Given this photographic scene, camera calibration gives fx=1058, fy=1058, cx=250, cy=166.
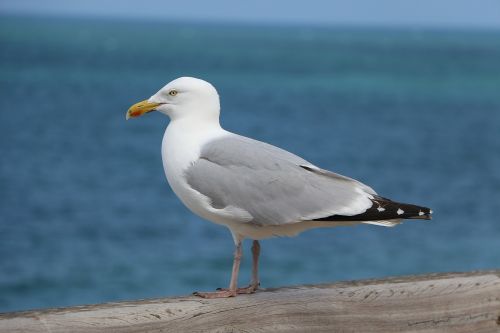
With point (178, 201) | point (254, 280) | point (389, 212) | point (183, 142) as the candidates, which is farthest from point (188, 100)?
point (178, 201)

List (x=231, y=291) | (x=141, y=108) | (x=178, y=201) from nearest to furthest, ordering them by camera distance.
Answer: (x=231, y=291) → (x=141, y=108) → (x=178, y=201)

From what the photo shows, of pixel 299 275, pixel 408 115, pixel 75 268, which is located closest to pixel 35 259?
pixel 75 268

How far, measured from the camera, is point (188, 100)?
330 centimetres

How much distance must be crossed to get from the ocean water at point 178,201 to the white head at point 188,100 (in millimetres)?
6718

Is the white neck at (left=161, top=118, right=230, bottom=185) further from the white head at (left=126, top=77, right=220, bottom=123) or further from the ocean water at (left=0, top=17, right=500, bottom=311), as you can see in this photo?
the ocean water at (left=0, top=17, right=500, bottom=311)

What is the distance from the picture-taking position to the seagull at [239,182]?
3.20m

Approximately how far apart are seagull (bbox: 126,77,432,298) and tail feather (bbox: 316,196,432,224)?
2 centimetres

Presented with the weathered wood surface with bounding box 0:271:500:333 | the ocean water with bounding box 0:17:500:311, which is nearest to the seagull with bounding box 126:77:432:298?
the weathered wood surface with bounding box 0:271:500:333

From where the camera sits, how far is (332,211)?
319 cm

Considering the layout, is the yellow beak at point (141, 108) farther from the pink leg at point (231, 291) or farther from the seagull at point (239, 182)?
the pink leg at point (231, 291)

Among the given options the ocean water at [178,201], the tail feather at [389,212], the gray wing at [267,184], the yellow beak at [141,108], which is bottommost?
the tail feather at [389,212]

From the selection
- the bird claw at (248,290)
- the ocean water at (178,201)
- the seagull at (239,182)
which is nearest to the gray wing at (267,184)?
the seagull at (239,182)

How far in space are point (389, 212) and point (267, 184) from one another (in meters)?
0.43

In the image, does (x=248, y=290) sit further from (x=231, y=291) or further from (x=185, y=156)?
(x=185, y=156)
